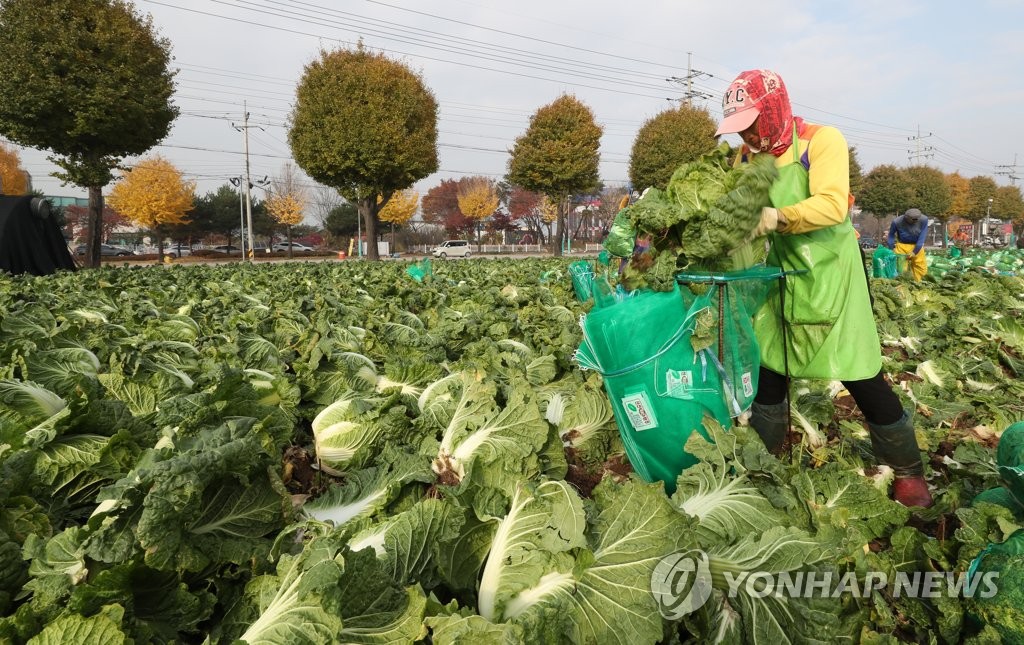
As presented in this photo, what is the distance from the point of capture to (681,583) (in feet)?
5.95

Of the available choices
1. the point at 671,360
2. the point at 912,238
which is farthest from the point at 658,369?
the point at 912,238

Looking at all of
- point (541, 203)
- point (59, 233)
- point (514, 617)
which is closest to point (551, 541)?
point (514, 617)

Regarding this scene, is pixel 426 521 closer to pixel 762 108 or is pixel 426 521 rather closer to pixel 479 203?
pixel 762 108

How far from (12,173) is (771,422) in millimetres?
60092

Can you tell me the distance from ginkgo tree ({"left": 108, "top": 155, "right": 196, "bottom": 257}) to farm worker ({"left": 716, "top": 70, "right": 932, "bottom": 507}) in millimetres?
48369

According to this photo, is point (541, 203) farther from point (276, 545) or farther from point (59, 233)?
point (276, 545)

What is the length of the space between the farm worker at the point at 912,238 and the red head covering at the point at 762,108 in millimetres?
10156

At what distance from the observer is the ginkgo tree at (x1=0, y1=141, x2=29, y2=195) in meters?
43.5

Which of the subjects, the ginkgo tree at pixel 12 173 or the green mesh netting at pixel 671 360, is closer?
the green mesh netting at pixel 671 360

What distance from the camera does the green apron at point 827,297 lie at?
2771 millimetres

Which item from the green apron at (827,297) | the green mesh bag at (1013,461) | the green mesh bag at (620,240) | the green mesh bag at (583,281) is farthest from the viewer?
the green mesh bag at (583,281)

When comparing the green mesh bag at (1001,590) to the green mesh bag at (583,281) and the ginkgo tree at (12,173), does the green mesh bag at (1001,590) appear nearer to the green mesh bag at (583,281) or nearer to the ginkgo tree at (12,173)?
the green mesh bag at (583,281)

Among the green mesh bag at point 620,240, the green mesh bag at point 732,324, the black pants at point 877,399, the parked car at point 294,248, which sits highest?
the parked car at point 294,248

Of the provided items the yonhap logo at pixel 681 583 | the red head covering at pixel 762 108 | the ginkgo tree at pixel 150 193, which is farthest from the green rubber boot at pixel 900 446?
the ginkgo tree at pixel 150 193
